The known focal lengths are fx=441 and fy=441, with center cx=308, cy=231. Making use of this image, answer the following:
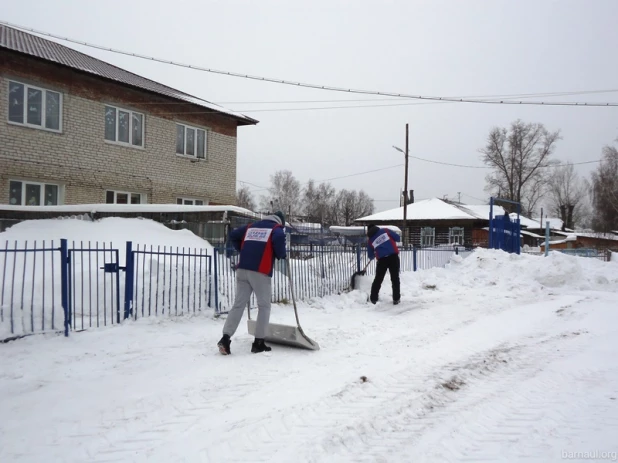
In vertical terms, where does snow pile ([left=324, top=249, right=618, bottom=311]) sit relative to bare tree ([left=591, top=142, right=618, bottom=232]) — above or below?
below

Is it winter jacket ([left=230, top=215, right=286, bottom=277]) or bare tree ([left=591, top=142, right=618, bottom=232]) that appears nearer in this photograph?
winter jacket ([left=230, top=215, right=286, bottom=277])

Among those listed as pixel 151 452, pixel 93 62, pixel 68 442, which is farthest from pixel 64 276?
pixel 93 62

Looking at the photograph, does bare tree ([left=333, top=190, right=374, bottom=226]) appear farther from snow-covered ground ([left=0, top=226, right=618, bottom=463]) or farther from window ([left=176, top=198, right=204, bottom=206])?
snow-covered ground ([left=0, top=226, right=618, bottom=463])

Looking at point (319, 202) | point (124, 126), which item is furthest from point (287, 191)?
point (124, 126)

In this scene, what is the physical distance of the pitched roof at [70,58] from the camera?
13621 millimetres

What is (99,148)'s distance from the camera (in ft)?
49.8

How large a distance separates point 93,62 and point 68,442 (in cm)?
1746

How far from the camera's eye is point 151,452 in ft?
10.4

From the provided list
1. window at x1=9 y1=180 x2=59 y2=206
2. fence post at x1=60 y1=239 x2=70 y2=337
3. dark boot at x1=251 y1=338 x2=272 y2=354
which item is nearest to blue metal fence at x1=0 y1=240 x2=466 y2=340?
fence post at x1=60 y1=239 x2=70 y2=337

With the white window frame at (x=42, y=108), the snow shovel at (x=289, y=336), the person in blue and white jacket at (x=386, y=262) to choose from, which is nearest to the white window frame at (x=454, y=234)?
the person in blue and white jacket at (x=386, y=262)

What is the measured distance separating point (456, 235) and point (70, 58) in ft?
102

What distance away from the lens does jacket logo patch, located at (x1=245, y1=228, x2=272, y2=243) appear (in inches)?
217

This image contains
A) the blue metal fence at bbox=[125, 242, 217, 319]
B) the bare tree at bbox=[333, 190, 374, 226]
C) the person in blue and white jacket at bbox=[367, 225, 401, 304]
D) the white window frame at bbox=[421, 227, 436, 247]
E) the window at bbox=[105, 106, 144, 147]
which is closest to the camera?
the blue metal fence at bbox=[125, 242, 217, 319]

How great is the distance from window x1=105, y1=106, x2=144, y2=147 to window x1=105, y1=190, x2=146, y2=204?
1826 millimetres
